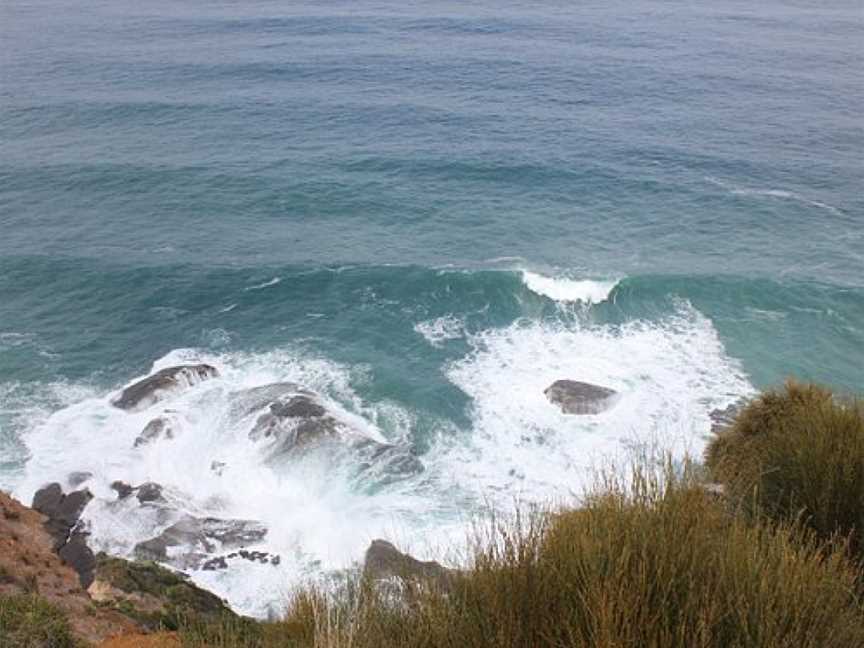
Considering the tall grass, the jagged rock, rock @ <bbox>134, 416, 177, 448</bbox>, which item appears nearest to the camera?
the tall grass

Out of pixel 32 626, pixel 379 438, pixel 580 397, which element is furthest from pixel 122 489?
pixel 580 397

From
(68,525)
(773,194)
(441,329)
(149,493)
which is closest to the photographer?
(68,525)

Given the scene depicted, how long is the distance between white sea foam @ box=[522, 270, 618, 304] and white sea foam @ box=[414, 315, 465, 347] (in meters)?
5.63

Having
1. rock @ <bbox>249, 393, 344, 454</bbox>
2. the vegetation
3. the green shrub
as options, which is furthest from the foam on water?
the vegetation

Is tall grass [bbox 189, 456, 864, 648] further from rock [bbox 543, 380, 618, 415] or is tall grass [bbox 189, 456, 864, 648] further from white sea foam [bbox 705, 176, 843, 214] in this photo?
white sea foam [bbox 705, 176, 843, 214]

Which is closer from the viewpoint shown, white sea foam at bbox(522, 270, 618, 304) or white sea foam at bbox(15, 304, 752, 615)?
white sea foam at bbox(15, 304, 752, 615)

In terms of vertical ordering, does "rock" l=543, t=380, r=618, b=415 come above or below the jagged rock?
above

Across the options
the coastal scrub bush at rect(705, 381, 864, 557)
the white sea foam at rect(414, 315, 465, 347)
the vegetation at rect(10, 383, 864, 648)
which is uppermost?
the vegetation at rect(10, 383, 864, 648)

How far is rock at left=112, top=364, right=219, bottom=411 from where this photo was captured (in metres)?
35.1

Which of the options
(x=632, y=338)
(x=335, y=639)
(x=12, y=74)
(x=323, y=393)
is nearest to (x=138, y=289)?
(x=323, y=393)

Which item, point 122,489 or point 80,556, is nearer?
point 80,556

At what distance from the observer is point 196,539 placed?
28.3 metres

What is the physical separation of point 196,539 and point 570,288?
2593 centimetres

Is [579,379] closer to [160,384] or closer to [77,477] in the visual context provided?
[160,384]
